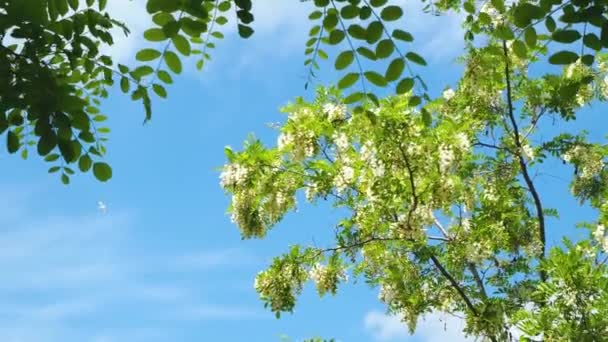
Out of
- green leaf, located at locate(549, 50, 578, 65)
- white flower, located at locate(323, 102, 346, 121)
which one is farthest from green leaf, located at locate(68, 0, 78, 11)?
white flower, located at locate(323, 102, 346, 121)

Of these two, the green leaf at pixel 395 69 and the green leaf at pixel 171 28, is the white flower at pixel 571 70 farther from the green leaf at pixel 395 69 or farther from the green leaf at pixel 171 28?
the green leaf at pixel 171 28

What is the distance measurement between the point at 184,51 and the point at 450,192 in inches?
315

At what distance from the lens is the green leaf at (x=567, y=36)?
3.05 metres

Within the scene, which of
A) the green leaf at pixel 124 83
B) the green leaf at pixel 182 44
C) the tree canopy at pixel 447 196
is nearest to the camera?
the green leaf at pixel 182 44

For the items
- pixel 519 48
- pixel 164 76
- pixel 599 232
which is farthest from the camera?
pixel 599 232

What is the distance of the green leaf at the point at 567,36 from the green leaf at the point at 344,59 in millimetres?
840

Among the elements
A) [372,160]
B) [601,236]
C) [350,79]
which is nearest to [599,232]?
[601,236]

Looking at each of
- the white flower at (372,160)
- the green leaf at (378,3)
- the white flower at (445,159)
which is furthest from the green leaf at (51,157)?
the white flower at (445,159)

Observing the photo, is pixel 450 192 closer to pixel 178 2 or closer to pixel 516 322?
pixel 516 322

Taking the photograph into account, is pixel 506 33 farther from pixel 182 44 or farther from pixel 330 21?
pixel 182 44

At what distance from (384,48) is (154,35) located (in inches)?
36.5

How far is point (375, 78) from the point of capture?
3176mm

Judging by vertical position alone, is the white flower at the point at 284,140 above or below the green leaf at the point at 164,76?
above

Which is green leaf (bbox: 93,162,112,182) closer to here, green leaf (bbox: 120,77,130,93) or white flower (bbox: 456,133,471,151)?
green leaf (bbox: 120,77,130,93)
